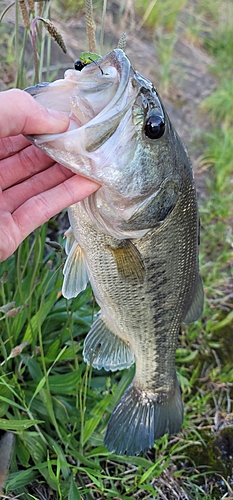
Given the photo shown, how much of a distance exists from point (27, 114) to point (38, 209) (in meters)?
0.32

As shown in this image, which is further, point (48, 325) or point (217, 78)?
point (217, 78)

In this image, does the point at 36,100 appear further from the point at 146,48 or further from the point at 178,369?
the point at 146,48

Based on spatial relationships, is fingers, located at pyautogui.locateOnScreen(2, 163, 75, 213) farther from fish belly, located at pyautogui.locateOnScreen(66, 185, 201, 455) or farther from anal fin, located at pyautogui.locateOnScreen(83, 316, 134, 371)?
anal fin, located at pyautogui.locateOnScreen(83, 316, 134, 371)

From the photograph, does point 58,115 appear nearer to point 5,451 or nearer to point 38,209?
point 38,209

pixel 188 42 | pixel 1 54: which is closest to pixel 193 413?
pixel 1 54

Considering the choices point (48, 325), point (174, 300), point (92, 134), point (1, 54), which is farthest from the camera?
point (1, 54)

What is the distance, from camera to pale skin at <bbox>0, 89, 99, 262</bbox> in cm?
134

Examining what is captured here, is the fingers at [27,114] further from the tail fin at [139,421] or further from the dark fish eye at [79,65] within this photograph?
the tail fin at [139,421]

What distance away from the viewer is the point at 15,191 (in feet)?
5.37

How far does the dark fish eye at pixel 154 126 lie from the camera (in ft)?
4.69

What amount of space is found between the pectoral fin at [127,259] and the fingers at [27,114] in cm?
46

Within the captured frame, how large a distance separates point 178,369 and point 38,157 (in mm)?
1568

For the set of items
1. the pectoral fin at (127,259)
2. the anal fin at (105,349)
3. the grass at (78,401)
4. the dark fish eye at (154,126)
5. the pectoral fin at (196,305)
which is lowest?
the grass at (78,401)

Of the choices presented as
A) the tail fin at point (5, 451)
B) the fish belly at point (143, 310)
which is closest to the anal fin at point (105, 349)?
the fish belly at point (143, 310)
